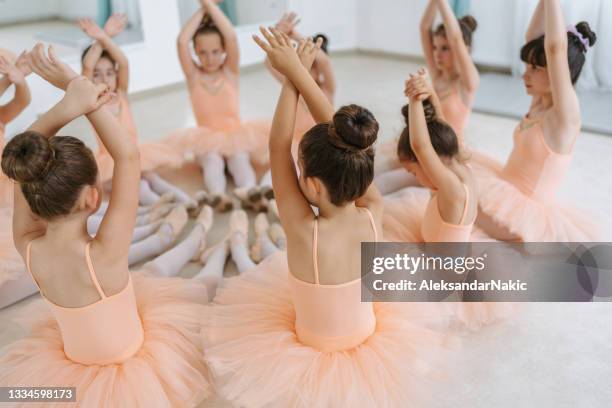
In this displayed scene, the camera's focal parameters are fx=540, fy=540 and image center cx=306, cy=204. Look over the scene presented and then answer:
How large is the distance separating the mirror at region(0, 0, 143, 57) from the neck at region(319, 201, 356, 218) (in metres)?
3.03

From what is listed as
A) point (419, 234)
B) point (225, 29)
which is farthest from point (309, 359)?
point (225, 29)

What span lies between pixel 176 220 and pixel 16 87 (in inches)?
32.9

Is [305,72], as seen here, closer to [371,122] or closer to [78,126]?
[371,122]

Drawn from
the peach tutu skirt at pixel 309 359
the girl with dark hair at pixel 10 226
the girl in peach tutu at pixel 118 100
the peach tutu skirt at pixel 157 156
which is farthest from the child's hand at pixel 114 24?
the peach tutu skirt at pixel 309 359

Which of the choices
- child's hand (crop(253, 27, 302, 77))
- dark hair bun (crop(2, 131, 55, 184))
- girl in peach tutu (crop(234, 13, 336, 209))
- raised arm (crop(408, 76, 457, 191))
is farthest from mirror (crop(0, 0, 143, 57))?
raised arm (crop(408, 76, 457, 191))

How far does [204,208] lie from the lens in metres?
2.52

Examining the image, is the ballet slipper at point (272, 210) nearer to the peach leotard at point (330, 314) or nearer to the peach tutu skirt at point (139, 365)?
the peach tutu skirt at point (139, 365)

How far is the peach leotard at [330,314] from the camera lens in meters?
1.40

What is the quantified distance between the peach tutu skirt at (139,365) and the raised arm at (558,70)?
146 centimetres

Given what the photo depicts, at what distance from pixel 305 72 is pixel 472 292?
38.8 inches

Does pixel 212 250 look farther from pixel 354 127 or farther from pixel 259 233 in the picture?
pixel 354 127

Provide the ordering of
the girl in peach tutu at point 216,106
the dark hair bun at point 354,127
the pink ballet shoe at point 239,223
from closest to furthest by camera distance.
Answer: the dark hair bun at point 354,127
the pink ballet shoe at point 239,223
the girl in peach tutu at point 216,106

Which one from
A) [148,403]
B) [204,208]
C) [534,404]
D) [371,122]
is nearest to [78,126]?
[204,208]

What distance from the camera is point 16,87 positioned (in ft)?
7.15
